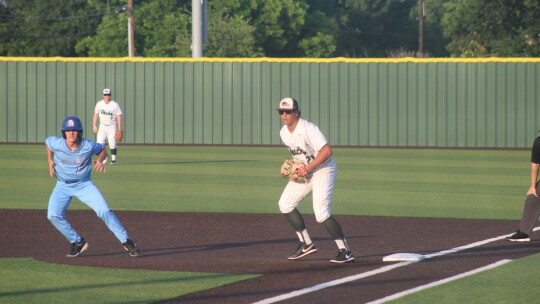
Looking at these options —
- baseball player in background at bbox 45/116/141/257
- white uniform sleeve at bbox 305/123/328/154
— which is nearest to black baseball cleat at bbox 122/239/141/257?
baseball player in background at bbox 45/116/141/257

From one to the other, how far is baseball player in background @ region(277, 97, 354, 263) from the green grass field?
1411 mm

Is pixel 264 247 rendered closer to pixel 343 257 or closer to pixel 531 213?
pixel 343 257

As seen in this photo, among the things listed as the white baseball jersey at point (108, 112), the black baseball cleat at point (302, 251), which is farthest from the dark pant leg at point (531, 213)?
the white baseball jersey at point (108, 112)

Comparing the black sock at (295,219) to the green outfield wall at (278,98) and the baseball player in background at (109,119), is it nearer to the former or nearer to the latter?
the baseball player in background at (109,119)

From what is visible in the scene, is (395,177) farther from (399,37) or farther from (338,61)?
(399,37)

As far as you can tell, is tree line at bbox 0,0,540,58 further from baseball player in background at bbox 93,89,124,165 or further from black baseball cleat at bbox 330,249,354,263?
black baseball cleat at bbox 330,249,354,263

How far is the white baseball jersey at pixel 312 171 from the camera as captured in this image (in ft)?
34.2

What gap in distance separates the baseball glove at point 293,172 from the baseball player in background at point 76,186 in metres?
1.88

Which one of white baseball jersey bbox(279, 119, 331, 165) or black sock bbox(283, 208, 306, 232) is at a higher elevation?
white baseball jersey bbox(279, 119, 331, 165)

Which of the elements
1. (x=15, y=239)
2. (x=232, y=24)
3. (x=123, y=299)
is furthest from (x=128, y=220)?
(x=232, y=24)

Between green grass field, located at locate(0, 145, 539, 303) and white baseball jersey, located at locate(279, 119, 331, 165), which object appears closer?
green grass field, located at locate(0, 145, 539, 303)

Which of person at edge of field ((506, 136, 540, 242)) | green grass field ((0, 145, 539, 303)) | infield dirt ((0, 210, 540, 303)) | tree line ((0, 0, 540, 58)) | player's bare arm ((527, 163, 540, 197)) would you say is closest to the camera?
infield dirt ((0, 210, 540, 303))

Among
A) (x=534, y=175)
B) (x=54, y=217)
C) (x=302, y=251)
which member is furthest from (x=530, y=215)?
(x=54, y=217)

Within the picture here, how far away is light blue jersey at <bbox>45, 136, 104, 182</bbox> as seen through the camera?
1066 centimetres
